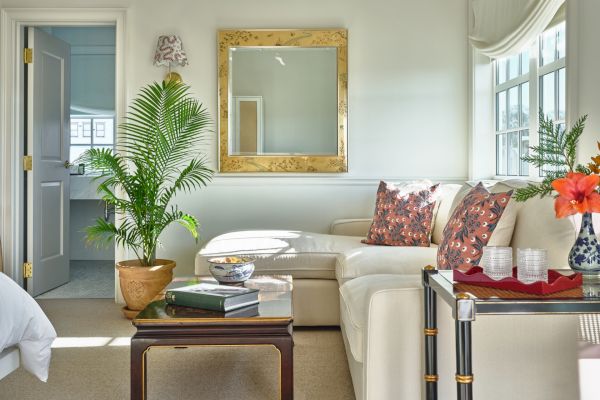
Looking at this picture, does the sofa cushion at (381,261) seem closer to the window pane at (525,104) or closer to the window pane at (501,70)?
the window pane at (525,104)

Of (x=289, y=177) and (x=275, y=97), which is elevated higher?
(x=275, y=97)

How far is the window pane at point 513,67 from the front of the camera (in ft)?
12.5

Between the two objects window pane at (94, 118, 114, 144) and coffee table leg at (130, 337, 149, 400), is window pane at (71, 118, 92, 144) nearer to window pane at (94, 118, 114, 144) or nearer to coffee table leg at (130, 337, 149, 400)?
window pane at (94, 118, 114, 144)

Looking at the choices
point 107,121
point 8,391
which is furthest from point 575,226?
point 107,121

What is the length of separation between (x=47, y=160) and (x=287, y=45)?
6.84ft

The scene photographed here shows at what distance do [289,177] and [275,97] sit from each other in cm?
60

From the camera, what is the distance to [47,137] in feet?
16.0

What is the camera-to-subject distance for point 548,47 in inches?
129

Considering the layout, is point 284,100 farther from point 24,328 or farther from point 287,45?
point 24,328

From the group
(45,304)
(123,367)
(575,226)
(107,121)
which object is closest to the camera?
(575,226)

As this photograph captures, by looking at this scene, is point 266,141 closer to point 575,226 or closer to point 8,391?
point 8,391

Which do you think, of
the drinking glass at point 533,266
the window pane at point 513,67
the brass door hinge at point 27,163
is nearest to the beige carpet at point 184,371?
the drinking glass at point 533,266

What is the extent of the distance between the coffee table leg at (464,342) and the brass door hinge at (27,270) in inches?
155

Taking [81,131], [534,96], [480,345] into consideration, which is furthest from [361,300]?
[81,131]
